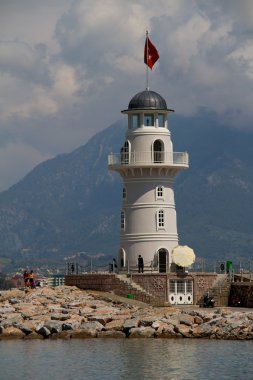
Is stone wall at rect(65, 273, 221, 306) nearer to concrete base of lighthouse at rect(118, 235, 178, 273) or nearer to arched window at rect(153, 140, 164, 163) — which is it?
concrete base of lighthouse at rect(118, 235, 178, 273)

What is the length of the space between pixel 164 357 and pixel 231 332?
21.8 feet

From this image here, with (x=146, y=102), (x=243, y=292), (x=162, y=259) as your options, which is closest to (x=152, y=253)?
(x=162, y=259)

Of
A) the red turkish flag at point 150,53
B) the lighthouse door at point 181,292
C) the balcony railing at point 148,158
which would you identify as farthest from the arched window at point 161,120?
the lighthouse door at point 181,292

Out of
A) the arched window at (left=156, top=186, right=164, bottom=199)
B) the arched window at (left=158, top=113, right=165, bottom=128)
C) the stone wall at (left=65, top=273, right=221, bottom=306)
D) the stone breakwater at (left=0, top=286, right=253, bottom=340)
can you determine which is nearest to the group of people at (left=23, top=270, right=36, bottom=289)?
the stone wall at (left=65, top=273, right=221, bottom=306)

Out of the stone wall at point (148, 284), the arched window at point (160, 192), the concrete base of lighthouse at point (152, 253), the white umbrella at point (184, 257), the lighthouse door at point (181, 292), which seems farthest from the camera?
the arched window at point (160, 192)

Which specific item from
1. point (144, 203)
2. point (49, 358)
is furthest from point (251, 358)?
point (144, 203)

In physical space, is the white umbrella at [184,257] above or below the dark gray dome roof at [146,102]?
below

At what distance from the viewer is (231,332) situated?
6244 cm

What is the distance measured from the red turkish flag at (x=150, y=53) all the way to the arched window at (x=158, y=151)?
437cm

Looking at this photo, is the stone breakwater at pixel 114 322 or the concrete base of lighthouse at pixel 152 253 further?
the concrete base of lighthouse at pixel 152 253

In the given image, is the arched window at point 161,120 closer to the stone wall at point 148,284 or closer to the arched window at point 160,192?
the arched window at point 160,192

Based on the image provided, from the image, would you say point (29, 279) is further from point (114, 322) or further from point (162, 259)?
point (114, 322)

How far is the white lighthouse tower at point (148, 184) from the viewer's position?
7594 centimetres

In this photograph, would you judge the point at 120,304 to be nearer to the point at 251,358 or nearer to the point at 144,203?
the point at 144,203
